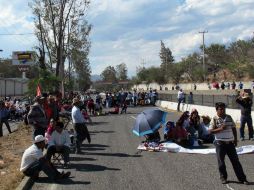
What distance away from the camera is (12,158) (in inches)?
559

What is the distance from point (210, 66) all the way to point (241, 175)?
110971 millimetres

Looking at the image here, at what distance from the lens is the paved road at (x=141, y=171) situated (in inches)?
404

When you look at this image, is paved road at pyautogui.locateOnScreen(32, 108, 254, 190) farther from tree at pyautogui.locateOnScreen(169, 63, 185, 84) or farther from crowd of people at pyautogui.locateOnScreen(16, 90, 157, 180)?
tree at pyautogui.locateOnScreen(169, 63, 185, 84)

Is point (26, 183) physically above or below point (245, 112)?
below

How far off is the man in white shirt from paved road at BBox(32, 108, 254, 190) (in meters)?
0.45

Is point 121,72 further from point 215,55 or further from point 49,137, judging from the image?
point 49,137

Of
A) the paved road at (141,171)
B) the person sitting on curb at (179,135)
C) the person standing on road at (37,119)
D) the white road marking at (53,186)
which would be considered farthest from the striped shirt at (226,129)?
the person sitting on curb at (179,135)

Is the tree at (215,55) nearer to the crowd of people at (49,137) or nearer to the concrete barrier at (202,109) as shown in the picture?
the concrete barrier at (202,109)

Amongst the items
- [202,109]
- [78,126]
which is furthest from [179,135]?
[202,109]

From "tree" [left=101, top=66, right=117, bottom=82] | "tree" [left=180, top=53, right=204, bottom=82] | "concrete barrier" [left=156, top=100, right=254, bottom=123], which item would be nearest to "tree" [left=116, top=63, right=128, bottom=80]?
"tree" [left=101, top=66, right=117, bottom=82]

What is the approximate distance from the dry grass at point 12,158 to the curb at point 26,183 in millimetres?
113

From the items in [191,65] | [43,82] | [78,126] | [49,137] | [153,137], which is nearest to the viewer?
[49,137]

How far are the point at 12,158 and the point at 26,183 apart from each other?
384 cm

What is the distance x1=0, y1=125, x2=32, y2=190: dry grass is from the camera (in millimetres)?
10741
